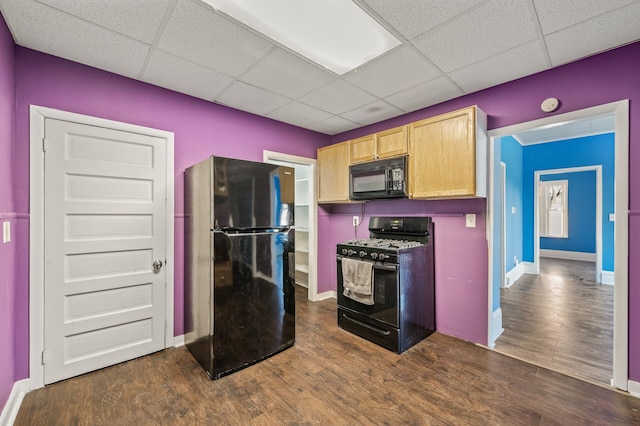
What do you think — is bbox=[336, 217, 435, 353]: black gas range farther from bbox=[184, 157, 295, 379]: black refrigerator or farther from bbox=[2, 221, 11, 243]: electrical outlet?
bbox=[2, 221, 11, 243]: electrical outlet

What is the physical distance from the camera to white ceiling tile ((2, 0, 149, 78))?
A: 1.68 metres

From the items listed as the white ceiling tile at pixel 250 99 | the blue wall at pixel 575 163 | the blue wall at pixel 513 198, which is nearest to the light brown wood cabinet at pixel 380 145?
the white ceiling tile at pixel 250 99

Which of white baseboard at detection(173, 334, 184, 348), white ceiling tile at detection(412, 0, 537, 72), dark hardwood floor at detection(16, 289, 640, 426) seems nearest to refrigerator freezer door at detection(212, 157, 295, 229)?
dark hardwood floor at detection(16, 289, 640, 426)

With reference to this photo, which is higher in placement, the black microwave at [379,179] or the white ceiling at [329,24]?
the white ceiling at [329,24]

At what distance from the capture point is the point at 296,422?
1760 millimetres

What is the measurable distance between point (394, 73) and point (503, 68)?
0.91m

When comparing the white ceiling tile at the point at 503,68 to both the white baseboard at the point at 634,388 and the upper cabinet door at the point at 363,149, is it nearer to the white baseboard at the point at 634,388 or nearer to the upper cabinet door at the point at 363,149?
the upper cabinet door at the point at 363,149

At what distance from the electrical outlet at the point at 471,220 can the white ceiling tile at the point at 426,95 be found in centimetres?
126

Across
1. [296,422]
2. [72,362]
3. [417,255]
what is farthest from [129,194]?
[417,255]

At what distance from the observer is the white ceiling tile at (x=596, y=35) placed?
1.72m

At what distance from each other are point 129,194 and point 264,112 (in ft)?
5.61

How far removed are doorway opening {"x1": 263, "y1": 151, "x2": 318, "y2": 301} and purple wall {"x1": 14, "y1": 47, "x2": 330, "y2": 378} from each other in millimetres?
174

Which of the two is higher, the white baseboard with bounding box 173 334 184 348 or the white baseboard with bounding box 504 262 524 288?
the white baseboard with bounding box 504 262 524 288

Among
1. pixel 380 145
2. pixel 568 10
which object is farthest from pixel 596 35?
pixel 380 145
